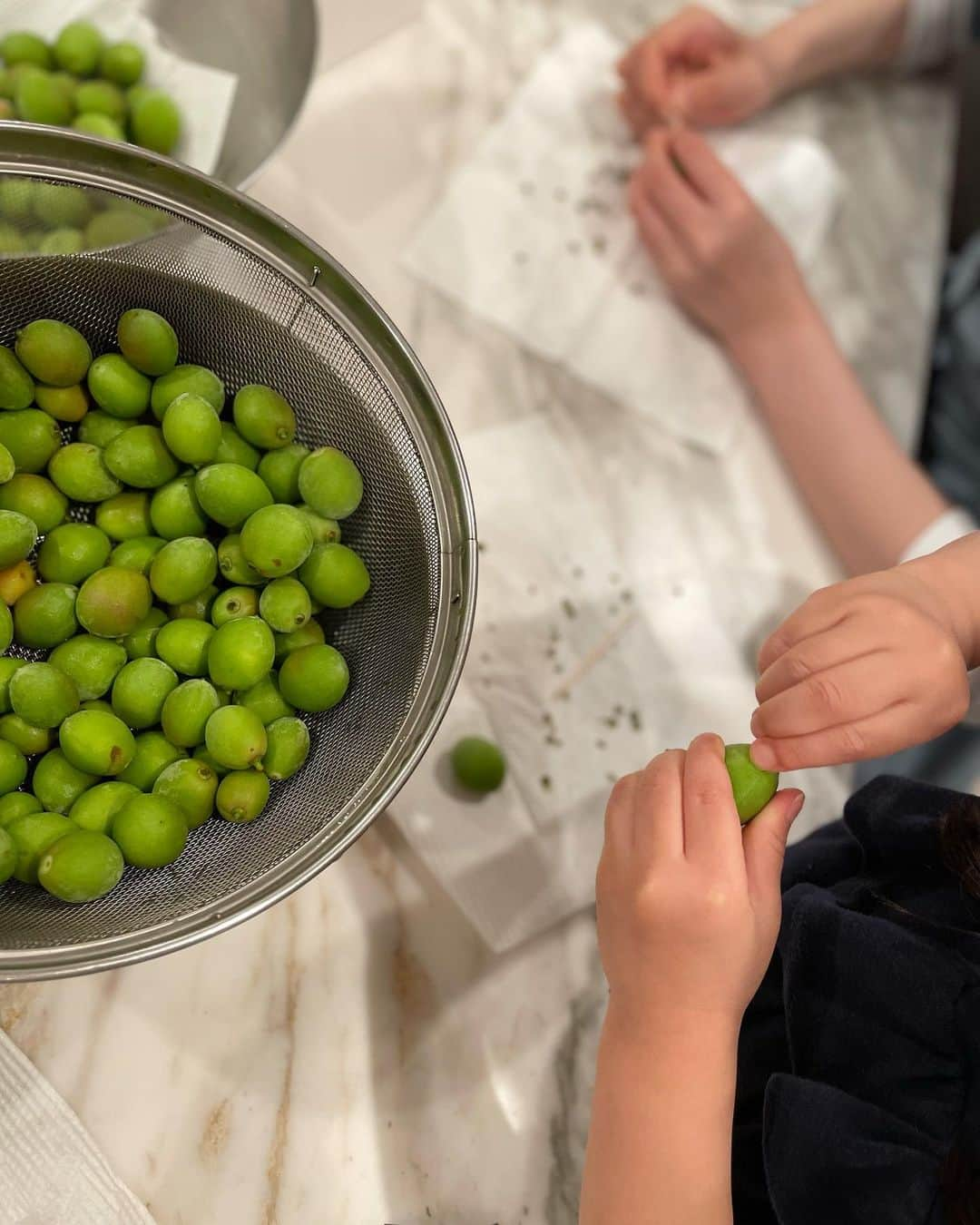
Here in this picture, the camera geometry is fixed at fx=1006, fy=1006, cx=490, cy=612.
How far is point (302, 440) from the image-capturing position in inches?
33.6

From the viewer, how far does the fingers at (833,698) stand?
0.75 m

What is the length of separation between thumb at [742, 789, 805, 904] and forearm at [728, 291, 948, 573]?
529mm

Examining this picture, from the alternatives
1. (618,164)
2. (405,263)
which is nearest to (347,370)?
(405,263)

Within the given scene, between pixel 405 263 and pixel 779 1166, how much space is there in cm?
102

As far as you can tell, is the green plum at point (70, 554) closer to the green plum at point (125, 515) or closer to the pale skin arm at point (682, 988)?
the green plum at point (125, 515)

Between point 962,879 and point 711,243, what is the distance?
831 millimetres

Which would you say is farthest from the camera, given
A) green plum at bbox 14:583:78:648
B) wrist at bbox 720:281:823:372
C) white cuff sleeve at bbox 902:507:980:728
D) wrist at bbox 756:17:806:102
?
wrist at bbox 756:17:806:102

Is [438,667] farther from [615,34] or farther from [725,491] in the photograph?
[615,34]

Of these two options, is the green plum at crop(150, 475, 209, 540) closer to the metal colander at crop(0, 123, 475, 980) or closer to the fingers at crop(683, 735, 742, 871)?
the metal colander at crop(0, 123, 475, 980)

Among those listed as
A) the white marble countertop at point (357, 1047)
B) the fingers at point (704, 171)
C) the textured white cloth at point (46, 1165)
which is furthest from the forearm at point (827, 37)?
the textured white cloth at point (46, 1165)

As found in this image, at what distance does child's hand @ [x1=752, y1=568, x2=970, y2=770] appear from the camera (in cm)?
75

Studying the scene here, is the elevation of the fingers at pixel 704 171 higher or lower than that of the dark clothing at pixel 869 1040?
higher

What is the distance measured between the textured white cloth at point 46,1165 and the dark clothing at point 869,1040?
495 millimetres

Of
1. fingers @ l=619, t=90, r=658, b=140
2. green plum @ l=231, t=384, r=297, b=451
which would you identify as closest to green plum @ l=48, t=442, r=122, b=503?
green plum @ l=231, t=384, r=297, b=451
